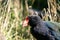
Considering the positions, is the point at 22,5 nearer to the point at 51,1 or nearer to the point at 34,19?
the point at 51,1

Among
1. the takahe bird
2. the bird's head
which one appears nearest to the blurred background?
the bird's head

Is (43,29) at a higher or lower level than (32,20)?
lower

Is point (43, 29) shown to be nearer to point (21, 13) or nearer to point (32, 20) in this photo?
point (32, 20)

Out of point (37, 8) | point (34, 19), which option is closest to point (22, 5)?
point (37, 8)

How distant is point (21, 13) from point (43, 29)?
1869 millimetres

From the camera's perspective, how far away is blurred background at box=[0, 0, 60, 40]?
782 centimetres

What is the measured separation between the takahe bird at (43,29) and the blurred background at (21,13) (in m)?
0.86

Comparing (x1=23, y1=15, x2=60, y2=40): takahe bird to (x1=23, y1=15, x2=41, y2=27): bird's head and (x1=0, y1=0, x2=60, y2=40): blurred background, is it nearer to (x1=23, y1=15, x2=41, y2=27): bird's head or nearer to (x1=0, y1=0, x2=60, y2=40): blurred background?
(x1=23, y1=15, x2=41, y2=27): bird's head

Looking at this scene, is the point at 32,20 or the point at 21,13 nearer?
the point at 32,20

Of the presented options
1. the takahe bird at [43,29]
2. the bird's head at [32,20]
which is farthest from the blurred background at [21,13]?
the takahe bird at [43,29]

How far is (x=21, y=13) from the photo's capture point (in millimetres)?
8539

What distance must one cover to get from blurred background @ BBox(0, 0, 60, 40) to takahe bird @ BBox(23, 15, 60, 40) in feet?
2.83

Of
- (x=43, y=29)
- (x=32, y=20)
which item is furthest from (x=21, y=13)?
(x=43, y=29)

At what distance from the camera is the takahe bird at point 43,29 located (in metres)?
6.73
